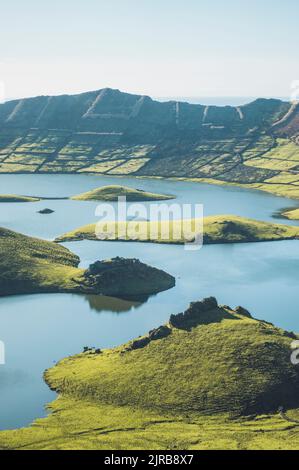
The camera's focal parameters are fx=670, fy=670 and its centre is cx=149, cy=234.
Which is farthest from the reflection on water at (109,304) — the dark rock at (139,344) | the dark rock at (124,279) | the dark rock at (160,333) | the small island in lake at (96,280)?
the dark rock at (139,344)

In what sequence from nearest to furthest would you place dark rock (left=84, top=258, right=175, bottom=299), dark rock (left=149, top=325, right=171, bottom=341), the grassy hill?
the grassy hill → dark rock (left=149, top=325, right=171, bottom=341) → dark rock (left=84, top=258, right=175, bottom=299)

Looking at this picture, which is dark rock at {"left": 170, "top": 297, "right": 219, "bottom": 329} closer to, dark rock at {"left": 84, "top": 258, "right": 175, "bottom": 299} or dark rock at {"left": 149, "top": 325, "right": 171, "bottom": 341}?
dark rock at {"left": 149, "top": 325, "right": 171, "bottom": 341}

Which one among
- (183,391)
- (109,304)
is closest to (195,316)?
(183,391)

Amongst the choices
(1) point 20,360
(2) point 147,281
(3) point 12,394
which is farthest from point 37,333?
(2) point 147,281

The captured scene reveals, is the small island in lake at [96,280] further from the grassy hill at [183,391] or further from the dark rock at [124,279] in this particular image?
the grassy hill at [183,391]

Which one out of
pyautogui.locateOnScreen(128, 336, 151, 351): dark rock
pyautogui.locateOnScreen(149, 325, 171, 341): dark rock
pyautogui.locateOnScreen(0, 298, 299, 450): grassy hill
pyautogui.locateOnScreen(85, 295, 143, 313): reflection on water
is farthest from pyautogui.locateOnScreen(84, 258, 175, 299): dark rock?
pyautogui.locateOnScreen(128, 336, 151, 351): dark rock

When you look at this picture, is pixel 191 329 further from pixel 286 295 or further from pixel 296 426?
pixel 286 295
